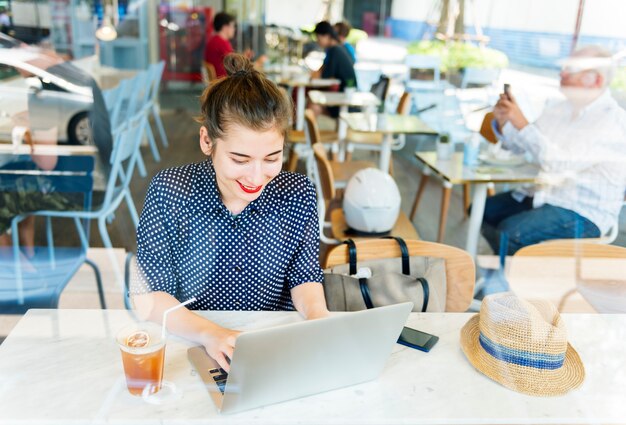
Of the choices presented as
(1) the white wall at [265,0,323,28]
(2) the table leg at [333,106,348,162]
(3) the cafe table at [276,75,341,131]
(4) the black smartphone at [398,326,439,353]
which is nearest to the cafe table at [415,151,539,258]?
(4) the black smartphone at [398,326,439,353]

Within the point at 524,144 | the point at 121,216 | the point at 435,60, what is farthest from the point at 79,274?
the point at 435,60

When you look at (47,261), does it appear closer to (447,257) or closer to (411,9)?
(447,257)

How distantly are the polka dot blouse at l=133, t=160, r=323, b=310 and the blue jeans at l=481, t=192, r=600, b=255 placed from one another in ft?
4.67

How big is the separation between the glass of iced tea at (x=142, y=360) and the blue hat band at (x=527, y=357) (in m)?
0.56

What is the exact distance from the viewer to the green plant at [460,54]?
13.6 feet

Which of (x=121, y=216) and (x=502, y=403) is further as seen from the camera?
(x=121, y=216)

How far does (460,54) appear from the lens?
184 inches

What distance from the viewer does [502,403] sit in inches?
36.1

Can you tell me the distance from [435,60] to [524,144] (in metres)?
2.64

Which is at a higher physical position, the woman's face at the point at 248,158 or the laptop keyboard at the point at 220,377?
the woman's face at the point at 248,158

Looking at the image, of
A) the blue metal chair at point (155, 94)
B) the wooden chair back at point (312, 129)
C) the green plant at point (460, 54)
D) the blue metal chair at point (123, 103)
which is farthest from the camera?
the blue metal chair at point (155, 94)

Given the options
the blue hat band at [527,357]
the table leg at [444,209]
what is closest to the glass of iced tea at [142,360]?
the blue hat band at [527,357]

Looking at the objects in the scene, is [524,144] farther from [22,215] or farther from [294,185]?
[22,215]

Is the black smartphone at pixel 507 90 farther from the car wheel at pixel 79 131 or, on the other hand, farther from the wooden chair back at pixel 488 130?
the car wheel at pixel 79 131
